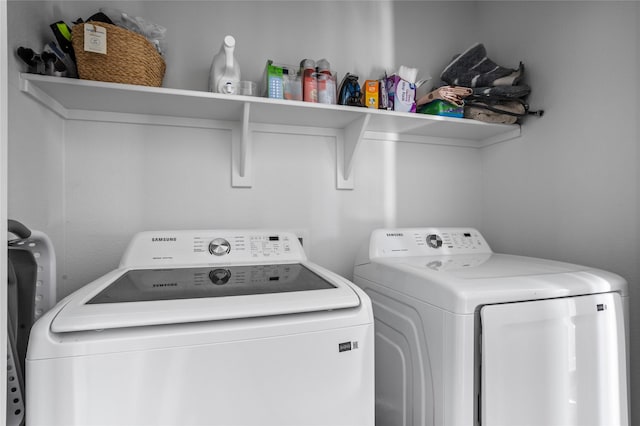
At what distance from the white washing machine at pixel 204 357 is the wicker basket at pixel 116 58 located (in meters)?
0.77

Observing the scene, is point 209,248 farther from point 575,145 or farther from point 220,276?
point 575,145

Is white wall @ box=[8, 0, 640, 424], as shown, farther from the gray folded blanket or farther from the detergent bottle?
the detergent bottle

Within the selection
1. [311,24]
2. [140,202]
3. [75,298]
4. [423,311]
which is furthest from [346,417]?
[311,24]

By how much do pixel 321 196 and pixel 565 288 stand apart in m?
1.12

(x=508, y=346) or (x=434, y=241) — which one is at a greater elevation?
(x=434, y=241)

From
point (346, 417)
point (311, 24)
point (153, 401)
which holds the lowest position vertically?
point (346, 417)

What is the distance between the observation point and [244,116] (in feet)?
4.64

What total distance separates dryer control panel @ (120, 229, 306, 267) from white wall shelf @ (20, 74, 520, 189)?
34cm

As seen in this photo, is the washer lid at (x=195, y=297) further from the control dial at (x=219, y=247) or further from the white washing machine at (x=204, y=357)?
the control dial at (x=219, y=247)

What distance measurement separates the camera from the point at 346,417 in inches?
32.8

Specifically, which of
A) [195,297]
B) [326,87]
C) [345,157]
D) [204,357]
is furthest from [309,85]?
[204,357]

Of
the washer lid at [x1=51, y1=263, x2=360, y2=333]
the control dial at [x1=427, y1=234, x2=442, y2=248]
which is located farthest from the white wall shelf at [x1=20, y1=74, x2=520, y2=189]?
the washer lid at [x1=51, y1=263, x2=360, y2=333]

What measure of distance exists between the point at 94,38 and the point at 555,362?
1.85m

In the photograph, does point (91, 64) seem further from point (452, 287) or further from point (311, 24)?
point (452, 287)
